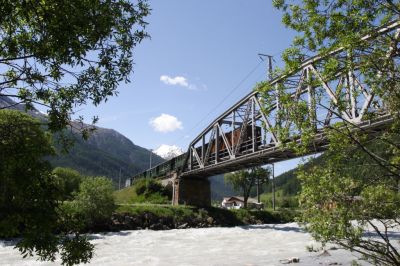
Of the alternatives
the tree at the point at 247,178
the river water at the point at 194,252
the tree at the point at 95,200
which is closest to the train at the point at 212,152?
the river water at the point at 194,252

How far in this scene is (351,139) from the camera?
768 cm

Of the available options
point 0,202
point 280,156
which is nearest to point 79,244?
point 0,202

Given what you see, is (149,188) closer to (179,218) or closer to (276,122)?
(179,218)

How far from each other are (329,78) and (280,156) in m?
31.2

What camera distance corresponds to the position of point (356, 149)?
26.2ft

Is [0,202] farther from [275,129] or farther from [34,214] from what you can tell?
[275,129]

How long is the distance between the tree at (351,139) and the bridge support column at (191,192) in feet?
160

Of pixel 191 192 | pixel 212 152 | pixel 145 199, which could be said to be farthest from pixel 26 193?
pixel 145 199

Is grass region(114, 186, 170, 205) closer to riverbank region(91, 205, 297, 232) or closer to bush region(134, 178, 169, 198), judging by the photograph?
bush region(134, 178, 169, 198)

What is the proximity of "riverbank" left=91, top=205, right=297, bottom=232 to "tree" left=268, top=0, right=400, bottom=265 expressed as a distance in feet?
112

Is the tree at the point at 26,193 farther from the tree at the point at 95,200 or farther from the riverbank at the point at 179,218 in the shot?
the riverbank at the point at 179,218

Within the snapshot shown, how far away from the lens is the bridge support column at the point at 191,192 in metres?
56.7

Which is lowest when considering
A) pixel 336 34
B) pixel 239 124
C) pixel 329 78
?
pixel 329 78

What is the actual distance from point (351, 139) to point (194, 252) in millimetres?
19773
